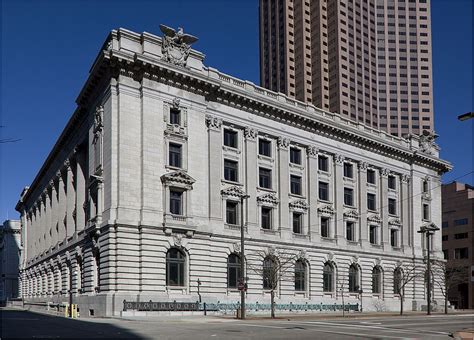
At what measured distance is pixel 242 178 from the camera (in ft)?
192

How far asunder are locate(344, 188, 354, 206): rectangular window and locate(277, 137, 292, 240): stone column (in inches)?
431

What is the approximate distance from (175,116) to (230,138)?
7.28m

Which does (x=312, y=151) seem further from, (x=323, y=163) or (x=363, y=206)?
(x=363, y=206)

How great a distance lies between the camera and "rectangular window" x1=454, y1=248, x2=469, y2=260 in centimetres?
11331

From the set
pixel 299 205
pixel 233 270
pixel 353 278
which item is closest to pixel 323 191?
pixel 299 205

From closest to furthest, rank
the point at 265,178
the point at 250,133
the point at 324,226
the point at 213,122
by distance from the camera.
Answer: the point at 213,122, the point at 250,133, the point at 265,178, the point at 324,226

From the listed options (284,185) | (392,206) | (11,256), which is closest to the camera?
(284,185)

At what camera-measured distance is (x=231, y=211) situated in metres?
57.3

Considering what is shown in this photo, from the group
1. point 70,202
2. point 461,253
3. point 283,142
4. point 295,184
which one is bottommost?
point 461,253

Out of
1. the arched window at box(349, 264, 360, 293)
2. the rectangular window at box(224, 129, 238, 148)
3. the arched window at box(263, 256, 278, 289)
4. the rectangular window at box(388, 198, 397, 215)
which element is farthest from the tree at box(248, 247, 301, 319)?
the rectangular window at box(388, 198, 397, 215)

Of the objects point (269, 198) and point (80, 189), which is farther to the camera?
point (80, 189)

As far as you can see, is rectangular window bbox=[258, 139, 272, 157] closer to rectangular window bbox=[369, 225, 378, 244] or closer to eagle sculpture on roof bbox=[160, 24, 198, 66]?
eagle sculpture on roof bbox=[160, 24, 198, 66]

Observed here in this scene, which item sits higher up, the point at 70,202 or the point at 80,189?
the point at 80,189

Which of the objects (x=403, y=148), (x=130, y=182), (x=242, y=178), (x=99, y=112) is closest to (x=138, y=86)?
(x=99, y=112)
